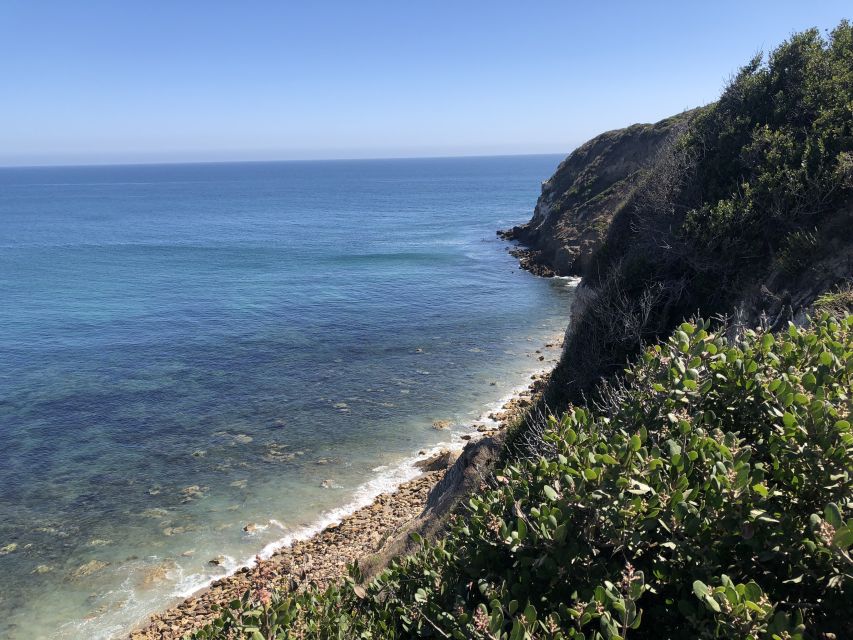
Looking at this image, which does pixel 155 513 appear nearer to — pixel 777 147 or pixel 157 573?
pixel 157 573

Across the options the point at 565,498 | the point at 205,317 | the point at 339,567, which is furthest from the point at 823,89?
the point at 205,317

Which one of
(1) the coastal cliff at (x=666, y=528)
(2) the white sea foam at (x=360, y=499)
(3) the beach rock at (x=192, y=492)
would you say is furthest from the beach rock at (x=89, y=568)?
(1) the coastal cliff at (x=666, y=528)

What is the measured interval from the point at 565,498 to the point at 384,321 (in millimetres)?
37795

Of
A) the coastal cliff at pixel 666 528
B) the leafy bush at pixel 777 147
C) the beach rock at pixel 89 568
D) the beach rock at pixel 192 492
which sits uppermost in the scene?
the leafy bush at pixel 777 147

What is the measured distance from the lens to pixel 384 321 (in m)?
43.3

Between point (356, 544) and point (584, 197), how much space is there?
5560 centimetres

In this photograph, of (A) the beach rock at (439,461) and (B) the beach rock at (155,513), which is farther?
(A) the beach rock at (439,461)

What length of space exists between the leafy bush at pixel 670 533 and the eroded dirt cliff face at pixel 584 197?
4901cm

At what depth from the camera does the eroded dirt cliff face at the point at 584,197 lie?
58156 millimetres

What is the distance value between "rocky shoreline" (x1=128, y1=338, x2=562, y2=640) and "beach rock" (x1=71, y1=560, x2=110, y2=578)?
3.31 meters

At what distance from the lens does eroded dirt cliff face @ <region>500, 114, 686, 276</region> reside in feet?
191

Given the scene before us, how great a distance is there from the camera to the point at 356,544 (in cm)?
1900

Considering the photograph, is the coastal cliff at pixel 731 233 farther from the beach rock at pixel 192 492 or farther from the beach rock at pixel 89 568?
the beach rock at pixel 89 568

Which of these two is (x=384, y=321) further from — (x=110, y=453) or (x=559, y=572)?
(x=559, y=572)
